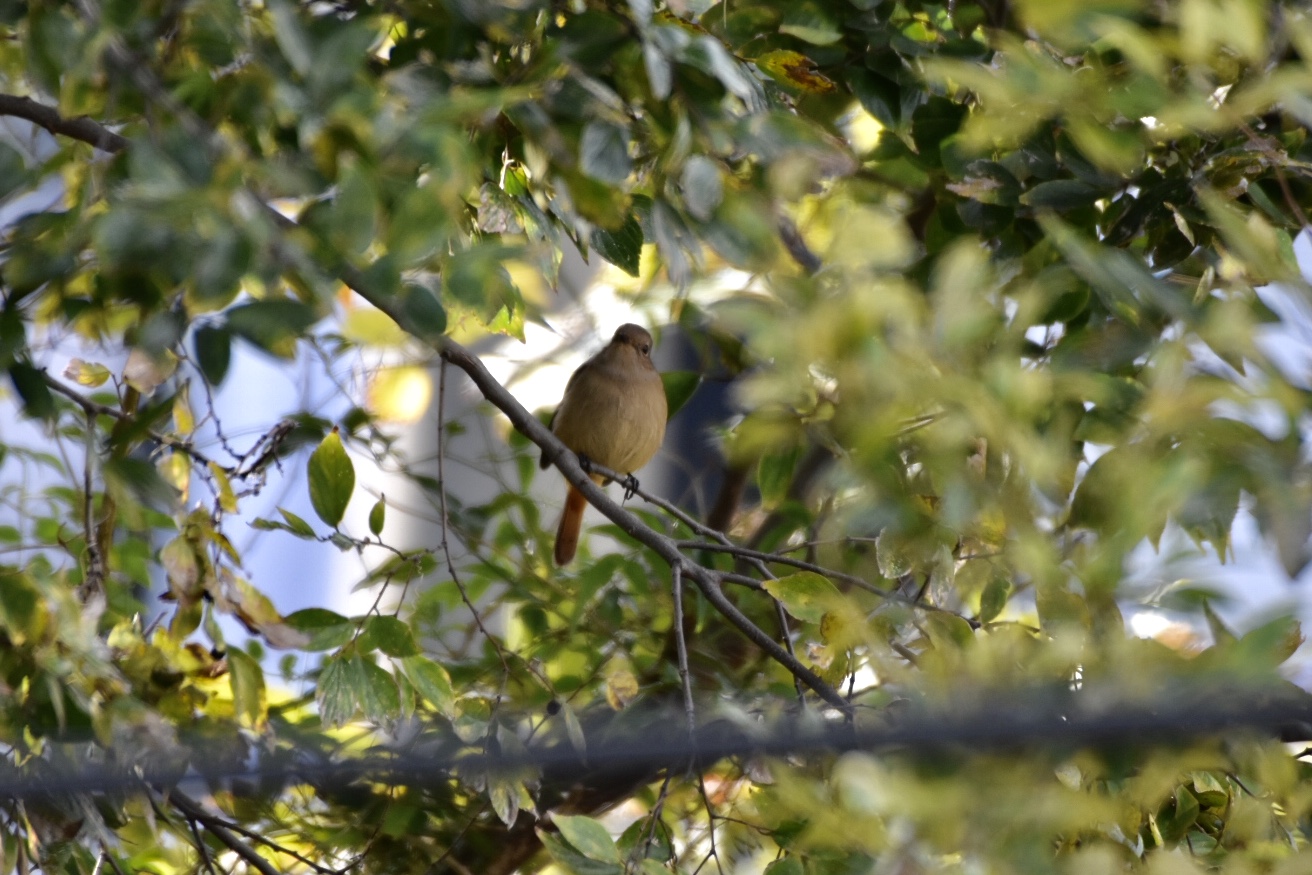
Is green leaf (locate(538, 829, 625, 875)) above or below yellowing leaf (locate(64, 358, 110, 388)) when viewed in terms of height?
below

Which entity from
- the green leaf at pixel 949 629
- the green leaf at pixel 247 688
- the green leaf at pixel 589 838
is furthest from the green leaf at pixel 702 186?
the green leaf at pixel 247 688

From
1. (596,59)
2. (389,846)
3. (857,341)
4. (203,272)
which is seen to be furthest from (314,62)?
(389,846)

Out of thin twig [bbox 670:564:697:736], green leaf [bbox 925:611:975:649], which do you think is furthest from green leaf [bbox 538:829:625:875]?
green leaf [bbox 925:611:975:649]

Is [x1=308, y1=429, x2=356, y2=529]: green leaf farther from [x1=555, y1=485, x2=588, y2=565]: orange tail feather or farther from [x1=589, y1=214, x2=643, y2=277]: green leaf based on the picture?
[x1=555, y1=485, x2=588, y2=565]: orange tail feather

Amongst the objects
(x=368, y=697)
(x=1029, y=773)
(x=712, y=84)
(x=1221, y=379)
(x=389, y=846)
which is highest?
(x=712, y=84)

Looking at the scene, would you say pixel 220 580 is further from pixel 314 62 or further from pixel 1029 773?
pixel 1029 773

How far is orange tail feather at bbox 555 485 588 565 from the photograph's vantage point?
316 centimetres

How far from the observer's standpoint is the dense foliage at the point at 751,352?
92 cm

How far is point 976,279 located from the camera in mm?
924

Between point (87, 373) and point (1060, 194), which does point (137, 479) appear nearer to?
point (87, 373)

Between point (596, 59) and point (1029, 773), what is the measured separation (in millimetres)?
733

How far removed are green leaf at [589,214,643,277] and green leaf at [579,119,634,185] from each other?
37 centimetres

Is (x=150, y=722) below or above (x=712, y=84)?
below

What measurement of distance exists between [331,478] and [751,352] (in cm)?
72
